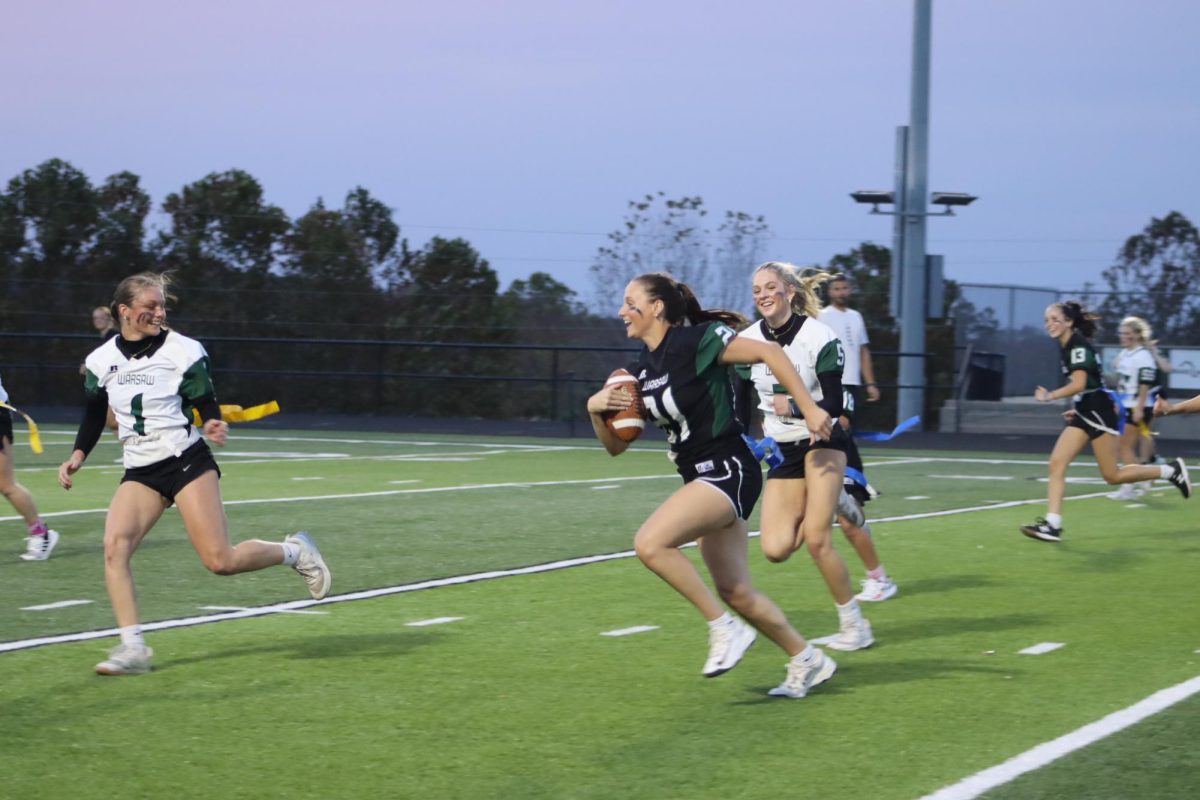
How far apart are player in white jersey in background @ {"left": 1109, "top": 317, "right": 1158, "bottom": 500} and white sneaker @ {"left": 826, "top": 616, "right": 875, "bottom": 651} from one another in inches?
316

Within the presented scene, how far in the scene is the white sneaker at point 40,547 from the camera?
36.1 feet

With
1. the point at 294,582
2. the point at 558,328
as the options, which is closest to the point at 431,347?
the point at 558,328

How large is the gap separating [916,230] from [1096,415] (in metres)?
16.3

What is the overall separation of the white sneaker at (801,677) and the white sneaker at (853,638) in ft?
3.44

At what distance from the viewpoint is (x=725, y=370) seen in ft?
21.8

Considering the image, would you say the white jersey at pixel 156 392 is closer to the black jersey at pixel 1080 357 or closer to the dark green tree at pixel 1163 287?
the black jersey at pixel 1080 357

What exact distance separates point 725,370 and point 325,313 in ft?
92.7

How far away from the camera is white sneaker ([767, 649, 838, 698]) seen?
678 cm

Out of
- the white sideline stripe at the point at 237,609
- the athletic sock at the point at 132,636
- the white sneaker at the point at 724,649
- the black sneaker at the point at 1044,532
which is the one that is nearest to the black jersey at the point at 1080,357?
the black sneaker at the point at 1044,532

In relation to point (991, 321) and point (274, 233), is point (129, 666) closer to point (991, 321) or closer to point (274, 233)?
point (991, 321)

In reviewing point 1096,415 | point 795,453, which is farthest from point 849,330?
point 795,453

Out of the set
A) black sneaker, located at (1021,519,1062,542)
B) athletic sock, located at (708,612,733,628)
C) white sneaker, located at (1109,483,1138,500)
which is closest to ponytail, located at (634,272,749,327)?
athletic sock, located at (708,612,733,628)

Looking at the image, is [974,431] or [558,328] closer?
[974,431]

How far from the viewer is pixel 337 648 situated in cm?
791
